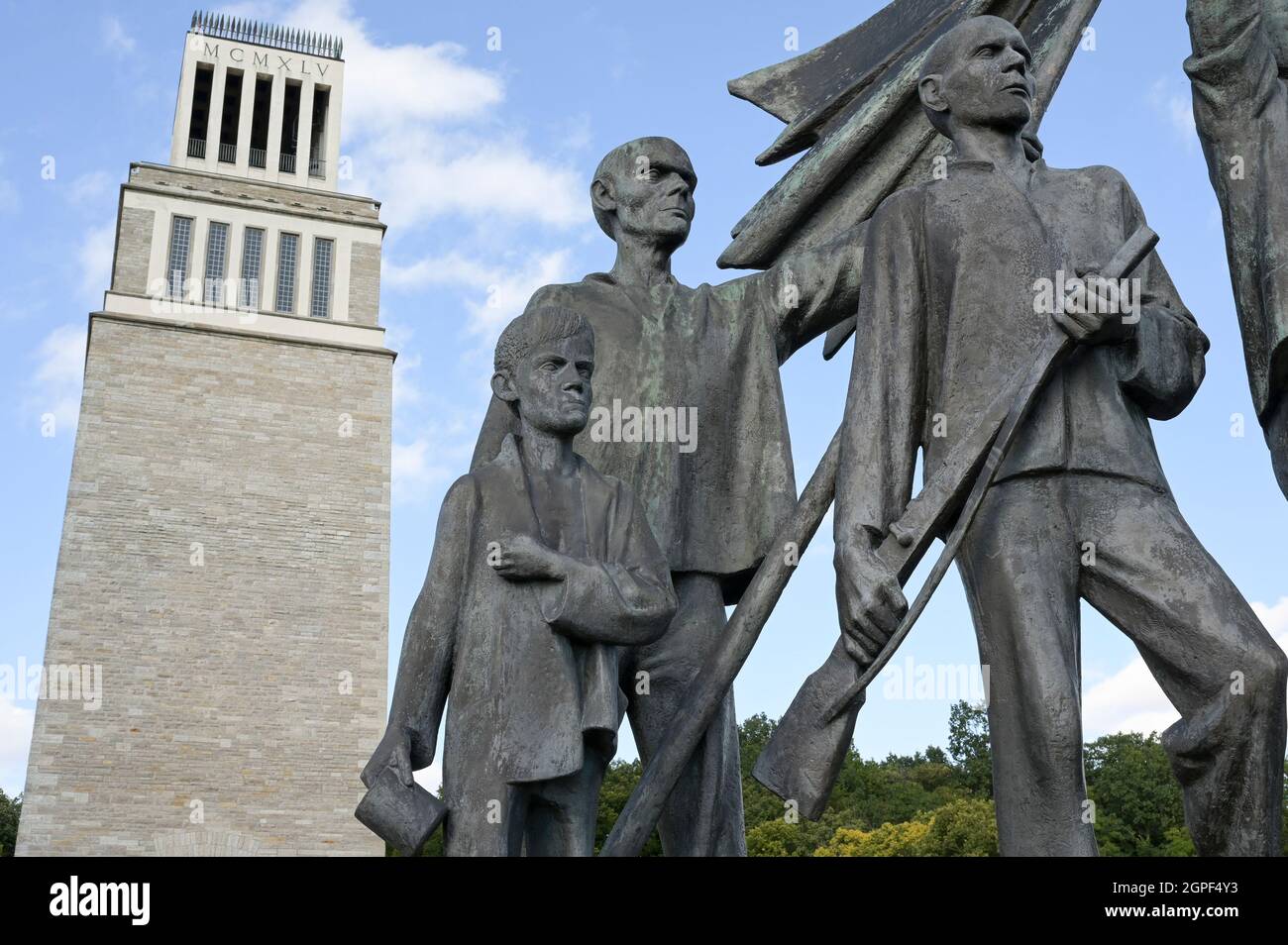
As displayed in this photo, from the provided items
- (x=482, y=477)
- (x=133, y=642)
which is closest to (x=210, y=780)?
(x=133, y=642)

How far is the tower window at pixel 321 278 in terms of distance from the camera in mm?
43375

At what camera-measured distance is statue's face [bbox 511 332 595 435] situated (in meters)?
4.67

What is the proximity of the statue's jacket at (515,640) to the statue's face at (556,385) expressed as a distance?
0.72 feet

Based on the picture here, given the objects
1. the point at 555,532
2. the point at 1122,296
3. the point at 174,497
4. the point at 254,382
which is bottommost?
the point at 555,532

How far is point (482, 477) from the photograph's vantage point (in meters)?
4.64

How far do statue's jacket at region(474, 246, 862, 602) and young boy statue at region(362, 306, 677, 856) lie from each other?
2.13 ft

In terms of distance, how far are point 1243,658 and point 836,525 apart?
118 centimetres

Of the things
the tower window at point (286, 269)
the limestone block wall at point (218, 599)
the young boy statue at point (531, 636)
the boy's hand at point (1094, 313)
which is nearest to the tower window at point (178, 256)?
the limestone block wall at point (218, 599)

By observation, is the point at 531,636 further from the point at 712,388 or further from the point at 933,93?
the point at 933,93

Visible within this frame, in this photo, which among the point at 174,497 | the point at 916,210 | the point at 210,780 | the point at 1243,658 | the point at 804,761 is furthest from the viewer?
the point at 174,497

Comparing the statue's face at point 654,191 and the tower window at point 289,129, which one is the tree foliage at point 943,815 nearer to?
A: the tower window at point 289,129

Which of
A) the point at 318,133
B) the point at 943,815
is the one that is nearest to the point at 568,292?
the point at 943,815

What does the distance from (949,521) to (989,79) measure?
146 centimetres
